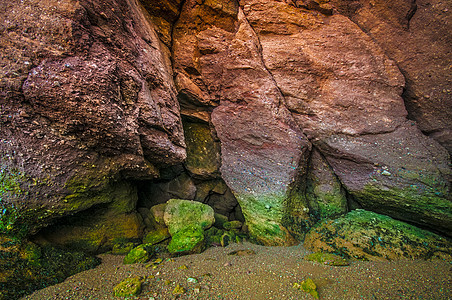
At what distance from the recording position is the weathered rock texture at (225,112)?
2.38 m

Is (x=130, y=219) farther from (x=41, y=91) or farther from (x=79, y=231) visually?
(x=41, y=91)

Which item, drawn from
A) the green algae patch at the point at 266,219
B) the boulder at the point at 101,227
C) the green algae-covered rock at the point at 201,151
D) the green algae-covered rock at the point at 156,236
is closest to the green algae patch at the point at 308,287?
the green algae patch at the point at 266,219

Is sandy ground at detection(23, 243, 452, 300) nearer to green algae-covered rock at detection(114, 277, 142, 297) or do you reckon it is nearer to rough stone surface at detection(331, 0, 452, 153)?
green algae-covered rock at detection(114, 277, 142, 297)

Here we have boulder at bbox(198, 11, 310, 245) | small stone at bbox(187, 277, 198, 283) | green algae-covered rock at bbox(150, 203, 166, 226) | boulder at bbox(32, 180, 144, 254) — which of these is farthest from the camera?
green algae-covered rock at bbox(150, 203, 166, 226)

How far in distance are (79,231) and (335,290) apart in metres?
3.97

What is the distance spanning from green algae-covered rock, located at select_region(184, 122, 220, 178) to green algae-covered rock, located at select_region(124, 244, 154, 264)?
1.98 metres

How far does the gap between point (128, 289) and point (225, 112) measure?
11.8 ft

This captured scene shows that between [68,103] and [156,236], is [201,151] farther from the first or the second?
[68,103]

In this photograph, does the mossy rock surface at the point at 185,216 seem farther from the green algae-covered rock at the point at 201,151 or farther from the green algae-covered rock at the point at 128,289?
the green algae-covered rock at the point at 128,289

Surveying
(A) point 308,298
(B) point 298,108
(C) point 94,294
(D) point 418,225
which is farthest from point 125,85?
(D) point 418,225

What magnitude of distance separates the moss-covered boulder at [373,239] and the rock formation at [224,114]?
171 mm

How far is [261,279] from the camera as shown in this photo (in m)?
2.41

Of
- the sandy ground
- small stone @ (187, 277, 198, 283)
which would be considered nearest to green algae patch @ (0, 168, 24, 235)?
the sandy ground

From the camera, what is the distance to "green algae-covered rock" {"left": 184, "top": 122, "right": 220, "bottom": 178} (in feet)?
15.1
